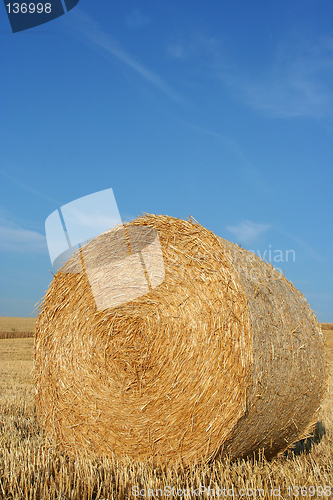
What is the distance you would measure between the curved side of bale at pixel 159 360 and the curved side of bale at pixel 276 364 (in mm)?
158

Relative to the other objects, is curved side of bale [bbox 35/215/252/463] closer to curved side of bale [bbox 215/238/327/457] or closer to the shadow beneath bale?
curved side of bale [bbox 215/238/327/457]

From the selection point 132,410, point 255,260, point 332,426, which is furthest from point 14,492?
point 332,426

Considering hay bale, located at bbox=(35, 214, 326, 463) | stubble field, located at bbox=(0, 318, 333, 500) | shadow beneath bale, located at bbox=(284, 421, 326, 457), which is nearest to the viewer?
stubble field, located at bbox=(0, 318, 333, 500)

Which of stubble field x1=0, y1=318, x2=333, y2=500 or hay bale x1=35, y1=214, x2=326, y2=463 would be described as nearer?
stubble field x1=0, y1=318, x2=333, y2=500

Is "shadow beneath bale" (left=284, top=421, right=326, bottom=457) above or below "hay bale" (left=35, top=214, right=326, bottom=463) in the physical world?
below

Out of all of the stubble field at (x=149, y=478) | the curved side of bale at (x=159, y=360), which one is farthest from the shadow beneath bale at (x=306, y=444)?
the curved side of bale at (x=159, y=360)

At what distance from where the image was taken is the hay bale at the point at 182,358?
3418 mm

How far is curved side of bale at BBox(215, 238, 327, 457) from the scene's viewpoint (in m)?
3.43

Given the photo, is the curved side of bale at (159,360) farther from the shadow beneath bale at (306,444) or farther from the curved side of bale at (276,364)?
the shadow beneath bale at (306,444)

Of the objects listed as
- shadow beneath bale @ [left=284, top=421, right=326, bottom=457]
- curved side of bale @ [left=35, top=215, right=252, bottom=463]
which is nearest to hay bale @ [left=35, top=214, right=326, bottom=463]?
curved side of bale @ [left=35, top=215, right=252, bottom=463]

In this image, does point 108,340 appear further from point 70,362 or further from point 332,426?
point 332,426

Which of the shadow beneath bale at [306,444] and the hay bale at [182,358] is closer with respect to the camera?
the hay bale at [182,358]

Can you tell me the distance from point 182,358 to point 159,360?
0.76 ft

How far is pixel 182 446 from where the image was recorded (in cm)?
351
